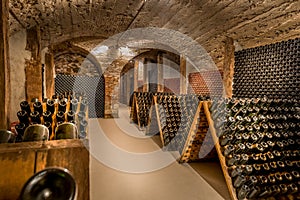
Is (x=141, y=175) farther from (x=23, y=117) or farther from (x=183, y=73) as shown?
(x=183, y=73)

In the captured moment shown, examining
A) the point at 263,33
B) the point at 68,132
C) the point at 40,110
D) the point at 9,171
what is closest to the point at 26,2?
the point at 40,110

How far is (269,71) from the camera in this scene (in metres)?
3.54

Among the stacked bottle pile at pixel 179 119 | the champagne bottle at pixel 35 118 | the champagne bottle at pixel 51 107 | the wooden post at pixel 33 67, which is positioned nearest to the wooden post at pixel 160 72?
the stacked bottle pile at pixel 179 119

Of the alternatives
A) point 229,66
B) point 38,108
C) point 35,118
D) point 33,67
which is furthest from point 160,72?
point 35,118

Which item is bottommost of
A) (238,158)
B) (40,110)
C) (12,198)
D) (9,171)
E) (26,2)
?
(238,158)

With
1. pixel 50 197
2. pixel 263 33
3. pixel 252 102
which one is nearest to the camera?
pixel 50 197

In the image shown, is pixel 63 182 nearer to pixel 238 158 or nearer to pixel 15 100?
pixel 238 158

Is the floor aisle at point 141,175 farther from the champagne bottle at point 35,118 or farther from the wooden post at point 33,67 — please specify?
the wooden post at point 33,67

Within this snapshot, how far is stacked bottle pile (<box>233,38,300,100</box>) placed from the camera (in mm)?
3115

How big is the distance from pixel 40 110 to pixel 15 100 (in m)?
1.44

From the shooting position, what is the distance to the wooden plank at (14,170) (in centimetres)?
84

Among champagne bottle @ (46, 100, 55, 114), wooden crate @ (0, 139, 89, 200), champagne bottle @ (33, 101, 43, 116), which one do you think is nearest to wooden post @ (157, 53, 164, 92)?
champagne bottle @ (46, 100, 55, 114)

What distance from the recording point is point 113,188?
6.54 feet

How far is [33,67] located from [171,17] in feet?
9.05
